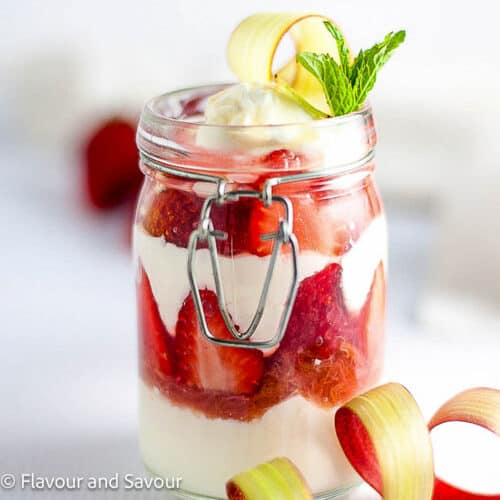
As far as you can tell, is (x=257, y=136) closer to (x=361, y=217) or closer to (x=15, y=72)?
(x=361, y=217)

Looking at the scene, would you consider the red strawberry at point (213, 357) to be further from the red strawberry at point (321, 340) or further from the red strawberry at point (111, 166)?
the red strawberry at point (111, 166)

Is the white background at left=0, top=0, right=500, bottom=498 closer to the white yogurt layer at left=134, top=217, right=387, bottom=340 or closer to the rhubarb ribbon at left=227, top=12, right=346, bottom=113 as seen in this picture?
the white yogurt layer at left=134, top=217, right=387, bottom=340

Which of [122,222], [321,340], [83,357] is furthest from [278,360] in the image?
[122,222]

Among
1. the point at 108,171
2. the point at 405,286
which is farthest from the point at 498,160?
the point at 108,171

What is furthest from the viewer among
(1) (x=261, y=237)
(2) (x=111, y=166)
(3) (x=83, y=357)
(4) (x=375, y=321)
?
(2) (x=111, y=166)

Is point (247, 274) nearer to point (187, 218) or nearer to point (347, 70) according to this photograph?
point (187, 218)

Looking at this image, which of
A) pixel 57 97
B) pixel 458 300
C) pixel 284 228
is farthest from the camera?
pixel 57 97

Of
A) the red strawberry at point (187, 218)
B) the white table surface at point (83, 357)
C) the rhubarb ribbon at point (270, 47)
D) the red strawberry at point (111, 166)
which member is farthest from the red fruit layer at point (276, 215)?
the red strawberry at point (111, 166)
